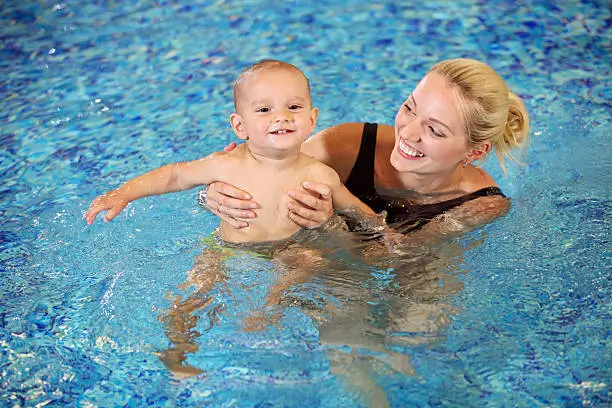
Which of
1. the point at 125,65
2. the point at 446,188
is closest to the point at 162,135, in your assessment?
the point at 125,65

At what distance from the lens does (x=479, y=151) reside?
354 centimetres

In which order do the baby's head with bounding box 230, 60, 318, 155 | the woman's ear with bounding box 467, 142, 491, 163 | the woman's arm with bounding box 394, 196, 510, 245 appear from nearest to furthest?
the baby's head with bounding box 230, 60, 318, 155, the woman's ear with bounding box 467, 142, 491, 163, the woman's arm with bounding box 394, 196, 510, 245

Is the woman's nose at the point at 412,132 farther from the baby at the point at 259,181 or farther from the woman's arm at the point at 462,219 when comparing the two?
the woman's arm at the point at 462,219

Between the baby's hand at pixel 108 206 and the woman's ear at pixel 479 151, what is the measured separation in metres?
1.74

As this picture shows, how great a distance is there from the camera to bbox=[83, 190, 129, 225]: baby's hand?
3180 mm

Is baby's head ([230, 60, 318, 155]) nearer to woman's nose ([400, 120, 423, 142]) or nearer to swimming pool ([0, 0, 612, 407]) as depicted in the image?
woman's nose ([400, 120, 423, 142])

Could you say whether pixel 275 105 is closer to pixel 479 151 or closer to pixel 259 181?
pixel 259 181

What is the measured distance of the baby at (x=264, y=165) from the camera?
3.06m

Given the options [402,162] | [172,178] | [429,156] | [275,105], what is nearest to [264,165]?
[275,105]

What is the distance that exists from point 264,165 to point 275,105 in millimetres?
364

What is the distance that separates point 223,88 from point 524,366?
3.79m

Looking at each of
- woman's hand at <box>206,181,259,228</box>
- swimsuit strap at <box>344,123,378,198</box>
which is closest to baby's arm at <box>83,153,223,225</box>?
woman's hand at <box>206,181,259,228</box>

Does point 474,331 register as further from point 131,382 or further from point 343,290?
point 131,382

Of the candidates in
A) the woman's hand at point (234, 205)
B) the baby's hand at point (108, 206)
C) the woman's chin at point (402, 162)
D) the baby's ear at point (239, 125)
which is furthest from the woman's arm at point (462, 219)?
the baby's hand at point (108, 206)
